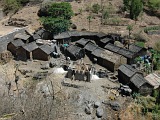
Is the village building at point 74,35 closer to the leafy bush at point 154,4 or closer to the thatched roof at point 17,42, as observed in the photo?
the thatched roof at point 17,42

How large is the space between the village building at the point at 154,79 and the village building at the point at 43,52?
9.93m

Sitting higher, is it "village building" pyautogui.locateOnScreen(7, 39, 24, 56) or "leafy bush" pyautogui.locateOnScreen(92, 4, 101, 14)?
"leafy bush" pyautogui.locateOnScreen(92, 4, 101, 14)

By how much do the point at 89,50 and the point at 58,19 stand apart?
5765mm

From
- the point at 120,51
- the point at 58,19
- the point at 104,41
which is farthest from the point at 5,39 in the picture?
the point at 120,51

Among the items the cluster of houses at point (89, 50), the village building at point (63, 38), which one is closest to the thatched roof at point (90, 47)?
the cluster of houses at point (89, 50)

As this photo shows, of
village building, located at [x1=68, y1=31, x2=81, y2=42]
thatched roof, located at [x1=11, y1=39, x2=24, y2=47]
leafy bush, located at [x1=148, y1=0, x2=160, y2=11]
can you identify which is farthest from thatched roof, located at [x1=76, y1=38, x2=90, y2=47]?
leafy bush, located at [x1=148, y1=0, x2=160, y2=11]

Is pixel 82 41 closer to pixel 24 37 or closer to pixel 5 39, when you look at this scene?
pixel 24 37

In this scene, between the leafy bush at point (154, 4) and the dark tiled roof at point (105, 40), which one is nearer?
the dark tiled roof at point (105, 40)

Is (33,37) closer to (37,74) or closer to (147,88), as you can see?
(37,74)

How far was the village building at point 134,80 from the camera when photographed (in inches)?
1023

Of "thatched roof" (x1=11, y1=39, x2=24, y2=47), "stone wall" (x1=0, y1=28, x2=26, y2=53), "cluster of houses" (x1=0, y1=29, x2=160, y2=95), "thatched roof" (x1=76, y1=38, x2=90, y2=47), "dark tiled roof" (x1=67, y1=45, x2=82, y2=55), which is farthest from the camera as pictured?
"thatched roof" (x1=76, y1=38, x2=90, y2=47)

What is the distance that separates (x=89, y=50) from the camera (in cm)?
3150

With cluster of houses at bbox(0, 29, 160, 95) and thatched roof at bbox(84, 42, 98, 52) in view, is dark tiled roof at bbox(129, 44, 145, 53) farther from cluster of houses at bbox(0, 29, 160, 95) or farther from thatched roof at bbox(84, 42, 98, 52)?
thatched roof at bbox(84, 42, 98, 52)

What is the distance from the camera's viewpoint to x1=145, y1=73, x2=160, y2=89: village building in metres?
26.8
